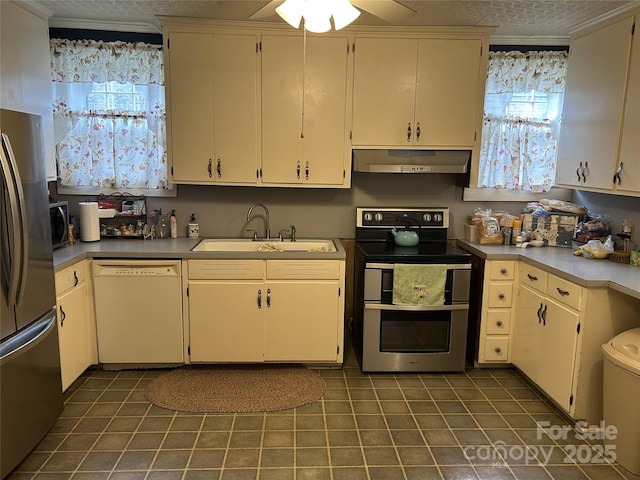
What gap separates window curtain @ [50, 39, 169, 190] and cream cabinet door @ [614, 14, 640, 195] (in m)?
3.10

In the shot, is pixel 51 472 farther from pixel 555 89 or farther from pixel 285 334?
pixel 555 89

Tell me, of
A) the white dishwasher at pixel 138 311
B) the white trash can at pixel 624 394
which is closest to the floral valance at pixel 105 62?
the white dishwasher at pixel 138 311

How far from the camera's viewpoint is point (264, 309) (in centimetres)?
320

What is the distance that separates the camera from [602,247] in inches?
119

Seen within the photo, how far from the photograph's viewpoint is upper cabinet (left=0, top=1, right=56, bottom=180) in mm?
2641

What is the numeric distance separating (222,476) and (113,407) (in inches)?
39.1

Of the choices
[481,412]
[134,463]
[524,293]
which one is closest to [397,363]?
[481,412]

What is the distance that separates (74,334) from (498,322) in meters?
2.82

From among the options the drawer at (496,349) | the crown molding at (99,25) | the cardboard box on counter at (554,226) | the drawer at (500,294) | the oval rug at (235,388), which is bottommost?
the oval rug at (235,388)

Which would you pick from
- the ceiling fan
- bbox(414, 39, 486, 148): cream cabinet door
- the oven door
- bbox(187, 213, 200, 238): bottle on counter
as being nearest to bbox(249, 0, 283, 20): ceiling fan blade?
the ceiling fan

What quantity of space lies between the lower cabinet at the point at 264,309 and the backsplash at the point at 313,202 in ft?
2.04

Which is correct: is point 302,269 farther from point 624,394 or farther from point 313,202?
point 624,394

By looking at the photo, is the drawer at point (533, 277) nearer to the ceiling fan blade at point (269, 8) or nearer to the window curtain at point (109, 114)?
the ceiling fan blade at point (269, 8)

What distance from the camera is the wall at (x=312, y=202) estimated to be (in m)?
3.68
